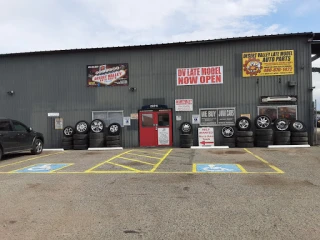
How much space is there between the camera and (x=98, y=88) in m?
17.2

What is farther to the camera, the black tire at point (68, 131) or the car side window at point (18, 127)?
the black tire at point (68, 131)

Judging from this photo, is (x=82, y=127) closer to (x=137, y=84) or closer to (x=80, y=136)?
(x=80, y=136)

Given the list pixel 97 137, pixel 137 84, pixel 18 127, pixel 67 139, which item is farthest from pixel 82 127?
pixel 18 127

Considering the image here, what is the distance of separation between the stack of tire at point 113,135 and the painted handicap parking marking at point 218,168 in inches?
295

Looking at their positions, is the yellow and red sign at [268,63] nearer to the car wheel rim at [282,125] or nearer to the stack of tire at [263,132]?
the stack of tire at [263,132]

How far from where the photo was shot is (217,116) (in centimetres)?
1593

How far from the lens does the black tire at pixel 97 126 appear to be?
16.5 m

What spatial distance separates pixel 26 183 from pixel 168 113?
10216mm

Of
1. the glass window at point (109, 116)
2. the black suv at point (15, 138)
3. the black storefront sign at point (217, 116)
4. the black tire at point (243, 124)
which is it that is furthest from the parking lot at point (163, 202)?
the glass window at point (109, 116)

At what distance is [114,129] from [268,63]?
9.39 meters

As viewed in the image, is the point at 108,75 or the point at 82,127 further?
the point at 108,75

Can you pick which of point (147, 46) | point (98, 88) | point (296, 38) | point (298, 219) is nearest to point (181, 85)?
point (147, 46)

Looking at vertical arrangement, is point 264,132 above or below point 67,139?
above

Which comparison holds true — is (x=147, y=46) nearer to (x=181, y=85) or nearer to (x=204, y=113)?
(x=181, y=85)
